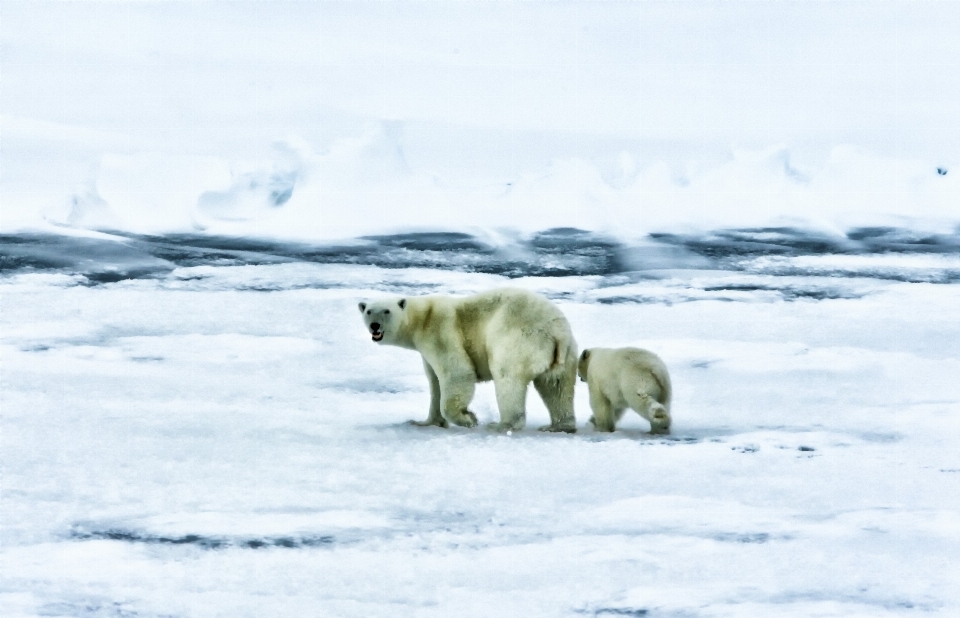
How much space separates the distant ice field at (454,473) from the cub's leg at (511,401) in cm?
16

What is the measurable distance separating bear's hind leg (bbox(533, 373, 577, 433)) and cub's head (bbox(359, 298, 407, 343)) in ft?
2.47

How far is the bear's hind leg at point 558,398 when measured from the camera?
566 cm

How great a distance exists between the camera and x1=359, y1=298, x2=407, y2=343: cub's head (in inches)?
226

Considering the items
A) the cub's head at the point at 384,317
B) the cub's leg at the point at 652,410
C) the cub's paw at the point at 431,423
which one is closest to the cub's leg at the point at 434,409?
the cub's paw at the point at 431,423

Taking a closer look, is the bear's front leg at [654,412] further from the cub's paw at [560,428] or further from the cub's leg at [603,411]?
the cub's paw at [560,428]

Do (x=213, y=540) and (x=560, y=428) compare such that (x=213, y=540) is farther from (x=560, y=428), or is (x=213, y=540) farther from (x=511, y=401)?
(x=560, y=428)

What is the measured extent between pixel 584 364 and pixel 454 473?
1.48 meters

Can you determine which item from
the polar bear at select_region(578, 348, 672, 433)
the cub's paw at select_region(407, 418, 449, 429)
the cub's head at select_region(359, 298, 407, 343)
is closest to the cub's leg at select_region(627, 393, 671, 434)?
the polar bear at select_region(578, 348, 672, 433)

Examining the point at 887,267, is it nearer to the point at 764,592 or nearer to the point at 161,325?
the point at 161,325

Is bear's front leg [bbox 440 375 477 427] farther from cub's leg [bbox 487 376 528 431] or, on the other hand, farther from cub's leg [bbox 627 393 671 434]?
cub's leg [bbox 627 393 671 434]

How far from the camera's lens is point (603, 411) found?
5695 millimetres

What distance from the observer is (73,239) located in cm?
1326

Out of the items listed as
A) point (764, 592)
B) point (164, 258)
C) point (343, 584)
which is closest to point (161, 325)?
point (164, 258)

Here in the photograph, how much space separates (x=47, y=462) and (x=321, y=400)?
6.01 ft
